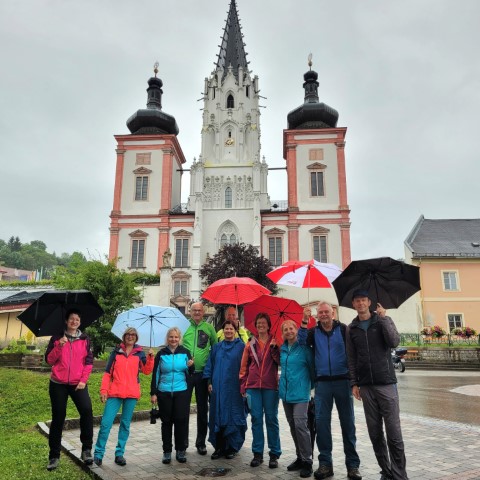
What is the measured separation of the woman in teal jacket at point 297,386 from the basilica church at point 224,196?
91.6 feet

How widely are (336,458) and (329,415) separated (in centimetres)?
101

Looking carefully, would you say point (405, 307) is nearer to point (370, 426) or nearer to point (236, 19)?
point (370, 426)

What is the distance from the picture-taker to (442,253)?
108ft

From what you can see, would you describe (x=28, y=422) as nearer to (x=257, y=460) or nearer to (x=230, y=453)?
(x=230, y=453)

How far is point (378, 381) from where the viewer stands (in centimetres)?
446

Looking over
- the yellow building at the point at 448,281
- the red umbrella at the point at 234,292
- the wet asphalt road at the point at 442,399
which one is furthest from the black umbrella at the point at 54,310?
the yellow building at the point at 448,281

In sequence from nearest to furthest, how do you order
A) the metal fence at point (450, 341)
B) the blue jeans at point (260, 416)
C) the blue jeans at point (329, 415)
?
the blue jeans at point (329, 415)
the blue jeans at point (260, 416)
the metal fence at point (450, 341)

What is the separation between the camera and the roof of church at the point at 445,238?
3322 cm

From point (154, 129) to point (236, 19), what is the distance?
1886 centimetres

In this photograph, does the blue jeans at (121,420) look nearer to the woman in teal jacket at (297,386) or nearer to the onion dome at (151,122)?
the woman in teal jacket at (297,386)

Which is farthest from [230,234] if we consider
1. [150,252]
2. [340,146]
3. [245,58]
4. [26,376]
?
[26,376]

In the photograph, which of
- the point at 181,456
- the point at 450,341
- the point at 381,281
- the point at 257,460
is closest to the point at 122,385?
the point at 181,456

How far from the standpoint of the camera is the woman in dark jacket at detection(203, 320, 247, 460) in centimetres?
546

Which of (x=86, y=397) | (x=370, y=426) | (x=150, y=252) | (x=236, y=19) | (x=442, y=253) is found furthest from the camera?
(x=236, y=19)
